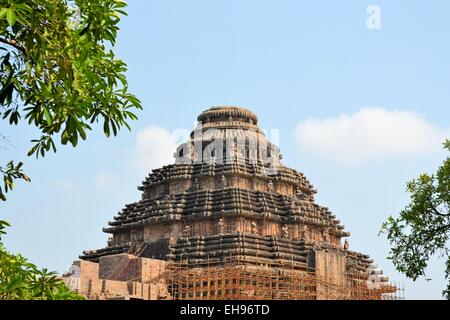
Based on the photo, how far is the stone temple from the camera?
158 feet

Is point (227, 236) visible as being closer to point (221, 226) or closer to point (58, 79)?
point (221, 226)

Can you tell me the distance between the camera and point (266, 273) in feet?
160

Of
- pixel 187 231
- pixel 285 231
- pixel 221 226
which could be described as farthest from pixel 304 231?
pixel 187 231

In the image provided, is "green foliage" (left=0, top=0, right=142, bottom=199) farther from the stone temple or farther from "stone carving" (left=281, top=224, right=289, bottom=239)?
"stone carving" (left=281, top=224, right=289, bottom=239)

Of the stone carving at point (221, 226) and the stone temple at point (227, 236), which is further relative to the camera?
A: the stone carving at point (221, 226)

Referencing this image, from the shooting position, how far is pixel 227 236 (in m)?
51.3

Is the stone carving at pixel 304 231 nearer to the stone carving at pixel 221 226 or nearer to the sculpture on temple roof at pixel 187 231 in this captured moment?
the stone carving at pixel 221 226

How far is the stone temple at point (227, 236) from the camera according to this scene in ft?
158

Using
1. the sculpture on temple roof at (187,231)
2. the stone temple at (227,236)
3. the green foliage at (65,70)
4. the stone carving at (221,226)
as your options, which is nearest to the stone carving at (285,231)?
the stone temple at (227,236)

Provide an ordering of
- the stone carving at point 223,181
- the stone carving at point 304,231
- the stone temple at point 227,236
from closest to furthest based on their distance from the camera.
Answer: the stone temple at point 227,236 < the stone carving at point 304,231 < the stone carving at point 223,181

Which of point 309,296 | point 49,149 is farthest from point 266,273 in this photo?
point 49,149

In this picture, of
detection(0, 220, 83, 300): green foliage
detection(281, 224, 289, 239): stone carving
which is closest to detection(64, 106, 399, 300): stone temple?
detection(281, 224, 289, 239): stone carving
